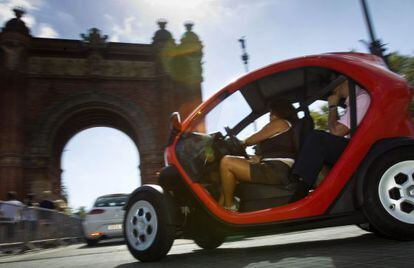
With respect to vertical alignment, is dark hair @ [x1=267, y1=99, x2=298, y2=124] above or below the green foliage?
below

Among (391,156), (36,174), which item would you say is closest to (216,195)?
(391,156)

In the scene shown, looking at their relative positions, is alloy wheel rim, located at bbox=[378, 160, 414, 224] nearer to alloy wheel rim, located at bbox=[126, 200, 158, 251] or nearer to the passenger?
the passenger

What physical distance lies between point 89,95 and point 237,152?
66.0 feet

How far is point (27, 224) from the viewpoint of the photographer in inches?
389

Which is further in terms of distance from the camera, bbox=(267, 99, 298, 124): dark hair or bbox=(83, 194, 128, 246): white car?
bbox=(83, 194, 128, 246): white car

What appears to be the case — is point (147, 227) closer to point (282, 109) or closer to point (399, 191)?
point (282, 109)

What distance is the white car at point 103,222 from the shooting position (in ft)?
36.4

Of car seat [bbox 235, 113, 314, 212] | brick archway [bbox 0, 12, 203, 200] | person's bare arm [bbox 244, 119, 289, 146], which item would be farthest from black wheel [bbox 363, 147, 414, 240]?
brick archway [bbox 0, 12, 203, 200]

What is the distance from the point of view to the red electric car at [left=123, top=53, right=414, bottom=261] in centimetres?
315

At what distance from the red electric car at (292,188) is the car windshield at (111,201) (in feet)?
23.7

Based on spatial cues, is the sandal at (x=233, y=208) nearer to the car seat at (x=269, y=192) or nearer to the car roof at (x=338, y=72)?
Answer: the car seat at (x=269, y=192)

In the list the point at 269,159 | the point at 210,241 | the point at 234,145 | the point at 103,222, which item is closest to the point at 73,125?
the point at 103,222

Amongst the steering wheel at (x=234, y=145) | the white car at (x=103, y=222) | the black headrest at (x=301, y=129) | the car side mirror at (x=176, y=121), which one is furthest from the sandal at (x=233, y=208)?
the white car at (x=103, y=222)

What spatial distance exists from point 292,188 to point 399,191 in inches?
33.5
